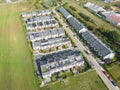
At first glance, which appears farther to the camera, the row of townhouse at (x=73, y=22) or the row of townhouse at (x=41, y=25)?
the row of townhouse at (x=41, y=25)

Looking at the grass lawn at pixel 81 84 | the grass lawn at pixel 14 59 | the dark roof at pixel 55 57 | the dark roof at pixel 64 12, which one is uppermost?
the dark roof at pixel 64 12

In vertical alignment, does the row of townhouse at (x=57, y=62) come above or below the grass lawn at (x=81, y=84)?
above

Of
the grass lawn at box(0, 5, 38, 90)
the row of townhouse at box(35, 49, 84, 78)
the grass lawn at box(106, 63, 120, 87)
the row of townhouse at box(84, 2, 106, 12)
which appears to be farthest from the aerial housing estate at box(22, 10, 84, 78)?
the row of townhouse at box(84, 2, 106, 12)

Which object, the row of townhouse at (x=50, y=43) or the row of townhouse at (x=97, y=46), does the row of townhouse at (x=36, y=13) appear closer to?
the row of townhouse at (x=97, y=46)

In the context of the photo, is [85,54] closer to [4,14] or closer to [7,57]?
[7,57]

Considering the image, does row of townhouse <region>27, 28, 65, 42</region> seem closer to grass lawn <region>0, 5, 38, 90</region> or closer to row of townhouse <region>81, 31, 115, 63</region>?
grass lawn <region>0, 5, 38, 90</region>

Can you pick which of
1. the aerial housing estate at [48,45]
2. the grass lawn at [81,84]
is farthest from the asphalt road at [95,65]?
the aerial housing estate at [48,45]

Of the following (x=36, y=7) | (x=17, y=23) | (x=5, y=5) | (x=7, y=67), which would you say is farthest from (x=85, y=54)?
(x=5, y=5)

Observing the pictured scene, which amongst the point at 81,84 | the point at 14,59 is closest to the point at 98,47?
the point at 81,84
